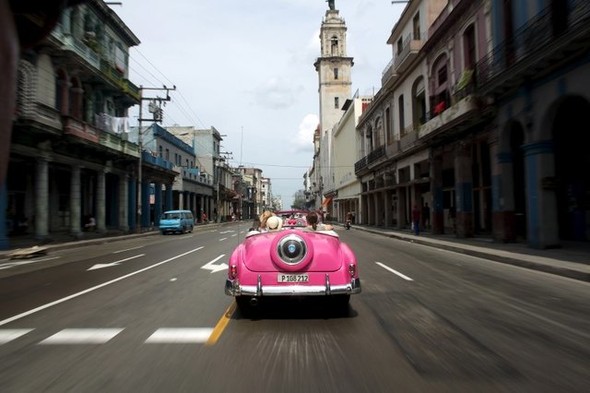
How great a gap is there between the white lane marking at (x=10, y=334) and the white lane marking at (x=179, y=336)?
172 centimetres

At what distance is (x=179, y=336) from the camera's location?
6.04 m

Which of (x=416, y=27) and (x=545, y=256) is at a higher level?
(x=416, y=27)

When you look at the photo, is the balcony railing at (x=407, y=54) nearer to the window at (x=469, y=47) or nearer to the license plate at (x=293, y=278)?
the window at (x=469, y=47)

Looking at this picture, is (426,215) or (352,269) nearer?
(352,269)

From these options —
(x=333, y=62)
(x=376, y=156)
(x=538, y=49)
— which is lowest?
(x=538, y=49)

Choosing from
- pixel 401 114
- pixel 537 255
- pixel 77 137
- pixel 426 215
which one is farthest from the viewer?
pixel 401 114

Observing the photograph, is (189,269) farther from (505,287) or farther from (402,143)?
(402,143)

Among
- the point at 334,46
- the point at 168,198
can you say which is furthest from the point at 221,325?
the point at 334,46

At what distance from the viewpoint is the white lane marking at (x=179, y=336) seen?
580 cm

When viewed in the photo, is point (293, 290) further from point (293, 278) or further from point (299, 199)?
point (299, 199)

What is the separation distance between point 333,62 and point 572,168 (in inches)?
2922

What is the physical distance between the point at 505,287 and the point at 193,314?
245 inches

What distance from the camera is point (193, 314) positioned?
736 cm

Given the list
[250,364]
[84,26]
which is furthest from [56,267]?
[84,26]
